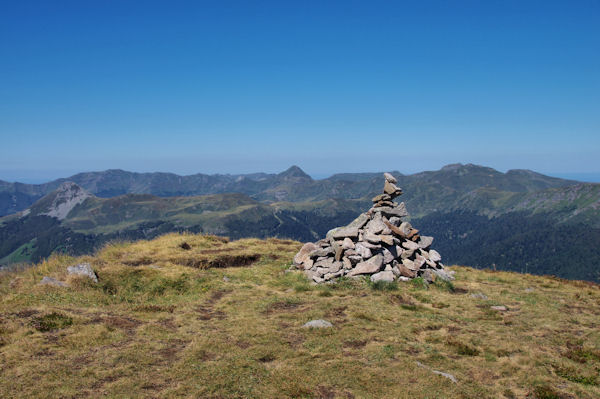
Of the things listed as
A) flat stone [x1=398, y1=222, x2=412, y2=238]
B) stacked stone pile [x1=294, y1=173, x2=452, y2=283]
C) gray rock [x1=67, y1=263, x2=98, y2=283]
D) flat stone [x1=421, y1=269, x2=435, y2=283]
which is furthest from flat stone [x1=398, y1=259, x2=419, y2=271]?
gray rock [x1=67, y1=263, x2=98, y2=283]

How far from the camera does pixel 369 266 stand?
24.7 meters

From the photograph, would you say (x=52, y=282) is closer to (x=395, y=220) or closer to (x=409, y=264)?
(x=409, y=264)

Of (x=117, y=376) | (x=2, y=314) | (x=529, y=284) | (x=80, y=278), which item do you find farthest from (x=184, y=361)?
(x=529, y=284)

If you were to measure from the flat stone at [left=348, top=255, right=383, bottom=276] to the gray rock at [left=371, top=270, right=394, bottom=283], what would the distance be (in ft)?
1.45

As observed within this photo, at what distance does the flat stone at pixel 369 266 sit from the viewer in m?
24.6

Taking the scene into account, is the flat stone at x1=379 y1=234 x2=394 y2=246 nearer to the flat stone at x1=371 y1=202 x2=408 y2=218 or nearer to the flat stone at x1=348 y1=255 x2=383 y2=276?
the flat stone at x1=348 y1=255 x2=383 y2=276

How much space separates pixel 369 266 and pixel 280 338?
40.3ft

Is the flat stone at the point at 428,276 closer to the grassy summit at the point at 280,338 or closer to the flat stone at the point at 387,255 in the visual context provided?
the grassy summit at the point at 280,338

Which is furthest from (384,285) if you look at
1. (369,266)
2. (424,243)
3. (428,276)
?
(424,243)

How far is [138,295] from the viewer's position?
2036 centimetres

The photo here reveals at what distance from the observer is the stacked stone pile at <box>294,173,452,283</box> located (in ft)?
82.4

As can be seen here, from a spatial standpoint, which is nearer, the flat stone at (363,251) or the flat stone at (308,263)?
the flat stone at (363,251)

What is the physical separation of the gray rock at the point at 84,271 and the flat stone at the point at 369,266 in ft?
56.4

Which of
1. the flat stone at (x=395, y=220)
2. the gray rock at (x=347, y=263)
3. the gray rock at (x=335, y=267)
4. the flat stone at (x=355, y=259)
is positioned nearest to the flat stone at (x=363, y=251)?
the flat stone at (x=355, y=259)
